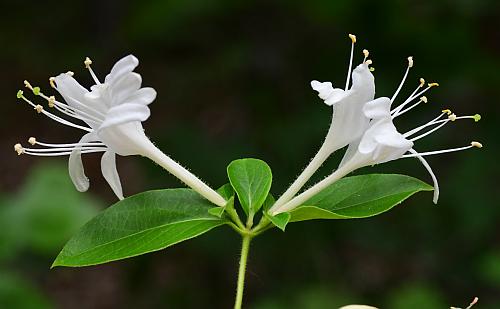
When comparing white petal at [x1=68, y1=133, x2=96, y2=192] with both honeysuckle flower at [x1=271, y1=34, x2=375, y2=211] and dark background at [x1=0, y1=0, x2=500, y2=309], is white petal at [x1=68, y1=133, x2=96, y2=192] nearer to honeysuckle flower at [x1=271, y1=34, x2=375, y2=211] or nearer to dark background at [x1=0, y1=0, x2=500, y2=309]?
honeysuckle flower at [x1=271, y1=34, x2=375, y2=211]

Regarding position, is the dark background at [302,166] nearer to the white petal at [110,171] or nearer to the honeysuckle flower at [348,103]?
the white petal at [110,171]

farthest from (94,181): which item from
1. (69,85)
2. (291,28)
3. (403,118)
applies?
(69,85)

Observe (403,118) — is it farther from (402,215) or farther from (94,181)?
(94,181)

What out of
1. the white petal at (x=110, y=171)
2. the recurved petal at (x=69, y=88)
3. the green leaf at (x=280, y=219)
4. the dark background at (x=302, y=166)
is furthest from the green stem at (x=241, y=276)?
the dark background at (x=302, y=166)

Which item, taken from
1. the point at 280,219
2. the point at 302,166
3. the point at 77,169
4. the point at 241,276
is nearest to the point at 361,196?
the point at 280,219

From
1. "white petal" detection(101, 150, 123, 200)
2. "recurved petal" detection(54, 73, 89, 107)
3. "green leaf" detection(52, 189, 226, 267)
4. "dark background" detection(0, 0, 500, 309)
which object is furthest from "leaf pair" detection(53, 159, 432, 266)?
"dark background" detection(0, 0, 500, 309)
